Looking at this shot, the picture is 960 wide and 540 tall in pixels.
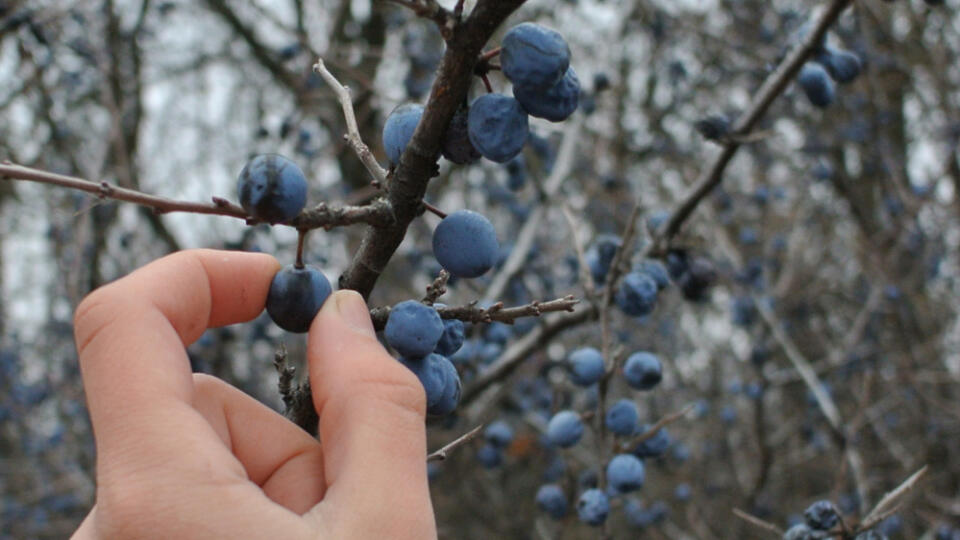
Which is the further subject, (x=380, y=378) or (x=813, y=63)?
(x=813, y=63)

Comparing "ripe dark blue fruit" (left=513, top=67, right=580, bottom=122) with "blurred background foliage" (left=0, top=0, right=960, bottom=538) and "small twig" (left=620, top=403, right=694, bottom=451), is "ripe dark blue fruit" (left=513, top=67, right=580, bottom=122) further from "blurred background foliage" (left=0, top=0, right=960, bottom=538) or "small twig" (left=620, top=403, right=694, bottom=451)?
"blurred background foliage" (left=0, top=0, right=960, bottom=538)

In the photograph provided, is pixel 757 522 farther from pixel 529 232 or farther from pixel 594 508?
pixel 529 232

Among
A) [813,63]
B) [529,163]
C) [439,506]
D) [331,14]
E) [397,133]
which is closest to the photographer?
[397,133]

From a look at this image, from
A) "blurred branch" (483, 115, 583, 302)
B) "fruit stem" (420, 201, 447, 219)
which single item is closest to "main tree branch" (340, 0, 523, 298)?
"fruit stem" (420, 201, 447, 219)

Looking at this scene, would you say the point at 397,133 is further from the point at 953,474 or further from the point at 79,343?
the point at 953,474

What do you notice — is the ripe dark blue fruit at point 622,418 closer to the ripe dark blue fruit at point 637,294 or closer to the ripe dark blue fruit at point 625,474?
the ripe dark blue fruit at point 625,474

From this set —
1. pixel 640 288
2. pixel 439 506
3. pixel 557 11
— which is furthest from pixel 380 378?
pixel 557 11

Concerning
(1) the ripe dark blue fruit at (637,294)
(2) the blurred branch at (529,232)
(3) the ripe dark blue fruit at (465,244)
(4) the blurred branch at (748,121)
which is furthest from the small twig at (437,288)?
(2) the blurred branch at (529,232)
